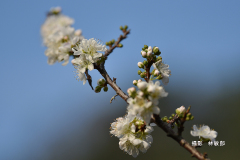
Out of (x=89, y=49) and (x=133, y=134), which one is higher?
(x=89, y=49)

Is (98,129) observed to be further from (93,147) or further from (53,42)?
(53,42)

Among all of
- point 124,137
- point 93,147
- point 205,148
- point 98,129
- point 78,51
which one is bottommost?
point 124,137

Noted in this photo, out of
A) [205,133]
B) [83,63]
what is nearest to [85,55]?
[83,63]

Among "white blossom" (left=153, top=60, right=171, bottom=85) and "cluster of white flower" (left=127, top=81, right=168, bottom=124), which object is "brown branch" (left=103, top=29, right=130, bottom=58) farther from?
"cluster of white flower" (left=127, top=81, right=168, bottom=124)

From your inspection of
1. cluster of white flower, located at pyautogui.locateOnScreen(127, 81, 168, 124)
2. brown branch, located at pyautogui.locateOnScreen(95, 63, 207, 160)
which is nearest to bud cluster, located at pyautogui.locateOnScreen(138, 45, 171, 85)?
brown branch, located at pyautogui.locateOnScreen(95, 63, 207, 160)

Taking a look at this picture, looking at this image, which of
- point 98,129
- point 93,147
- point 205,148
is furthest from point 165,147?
point 98,129

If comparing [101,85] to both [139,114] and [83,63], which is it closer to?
[83,63]

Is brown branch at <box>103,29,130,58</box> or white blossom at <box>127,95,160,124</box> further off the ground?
brown branch at <box>103,29,130,58</box>

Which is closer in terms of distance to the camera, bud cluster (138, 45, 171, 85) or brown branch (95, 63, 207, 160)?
brown branch (95, 63, 207, 160)
